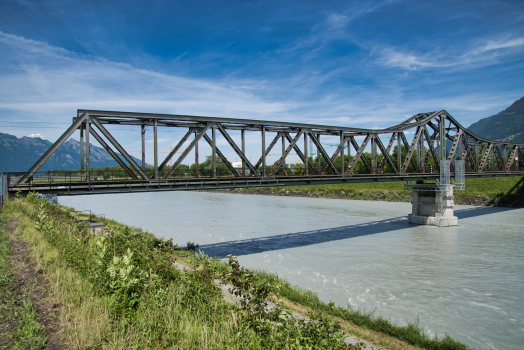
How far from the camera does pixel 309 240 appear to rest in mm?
25422

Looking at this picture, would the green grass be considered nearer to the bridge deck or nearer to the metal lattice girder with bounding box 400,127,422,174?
the bridge deck

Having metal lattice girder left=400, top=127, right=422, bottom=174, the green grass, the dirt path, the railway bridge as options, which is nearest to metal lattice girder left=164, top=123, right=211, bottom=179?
the railway bridge

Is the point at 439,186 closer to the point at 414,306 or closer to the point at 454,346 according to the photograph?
the point at 414,306

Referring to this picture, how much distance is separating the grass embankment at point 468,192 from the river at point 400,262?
18570mm

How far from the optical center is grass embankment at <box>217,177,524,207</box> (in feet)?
172

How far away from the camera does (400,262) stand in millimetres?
19016

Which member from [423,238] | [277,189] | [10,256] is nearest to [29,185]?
[10,256]

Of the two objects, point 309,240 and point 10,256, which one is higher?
point 10,256

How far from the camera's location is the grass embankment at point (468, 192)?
52.3 metres

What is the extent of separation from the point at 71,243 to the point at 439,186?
35.1 metres

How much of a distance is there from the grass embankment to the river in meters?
18.6

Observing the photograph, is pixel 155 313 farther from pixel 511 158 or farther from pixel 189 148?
pixel 511 158

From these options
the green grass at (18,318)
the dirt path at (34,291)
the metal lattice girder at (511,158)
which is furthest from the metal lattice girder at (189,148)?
the metal lattice girder at (511,158)

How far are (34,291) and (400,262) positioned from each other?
1868 cm
